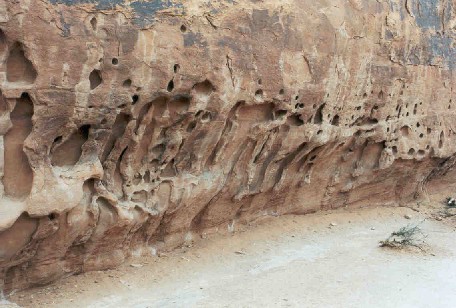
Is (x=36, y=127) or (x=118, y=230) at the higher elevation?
(x=36, y=127)

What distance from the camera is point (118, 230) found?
6496 millimetres

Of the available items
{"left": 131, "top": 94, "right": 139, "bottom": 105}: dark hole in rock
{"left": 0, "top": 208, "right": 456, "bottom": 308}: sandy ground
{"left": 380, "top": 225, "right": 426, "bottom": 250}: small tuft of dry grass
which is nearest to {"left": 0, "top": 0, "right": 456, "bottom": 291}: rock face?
{"left": 131, "top": 94, "right": 139, "bottom": 105}: dark hole in rock

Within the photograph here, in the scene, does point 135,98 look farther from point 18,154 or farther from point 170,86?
point 18,154

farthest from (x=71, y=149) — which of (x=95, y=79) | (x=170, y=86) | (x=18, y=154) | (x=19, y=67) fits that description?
(x=170, y=86)

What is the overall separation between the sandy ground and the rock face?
22cm

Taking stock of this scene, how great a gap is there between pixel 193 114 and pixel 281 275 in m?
2.13

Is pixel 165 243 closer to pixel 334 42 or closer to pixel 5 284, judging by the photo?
pixel 5 284

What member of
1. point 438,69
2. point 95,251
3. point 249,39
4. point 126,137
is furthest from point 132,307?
point 438,69

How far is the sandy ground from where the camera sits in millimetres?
6207

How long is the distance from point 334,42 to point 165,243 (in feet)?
11.1

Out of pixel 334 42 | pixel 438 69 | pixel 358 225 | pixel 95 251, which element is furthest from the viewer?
pixel 438 69

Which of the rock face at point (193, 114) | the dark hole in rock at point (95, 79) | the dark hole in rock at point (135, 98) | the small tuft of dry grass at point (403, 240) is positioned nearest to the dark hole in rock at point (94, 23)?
the rock face at point (193, 114)

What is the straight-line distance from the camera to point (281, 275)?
6957 millimetres

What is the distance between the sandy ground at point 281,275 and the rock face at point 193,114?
0.22 m
